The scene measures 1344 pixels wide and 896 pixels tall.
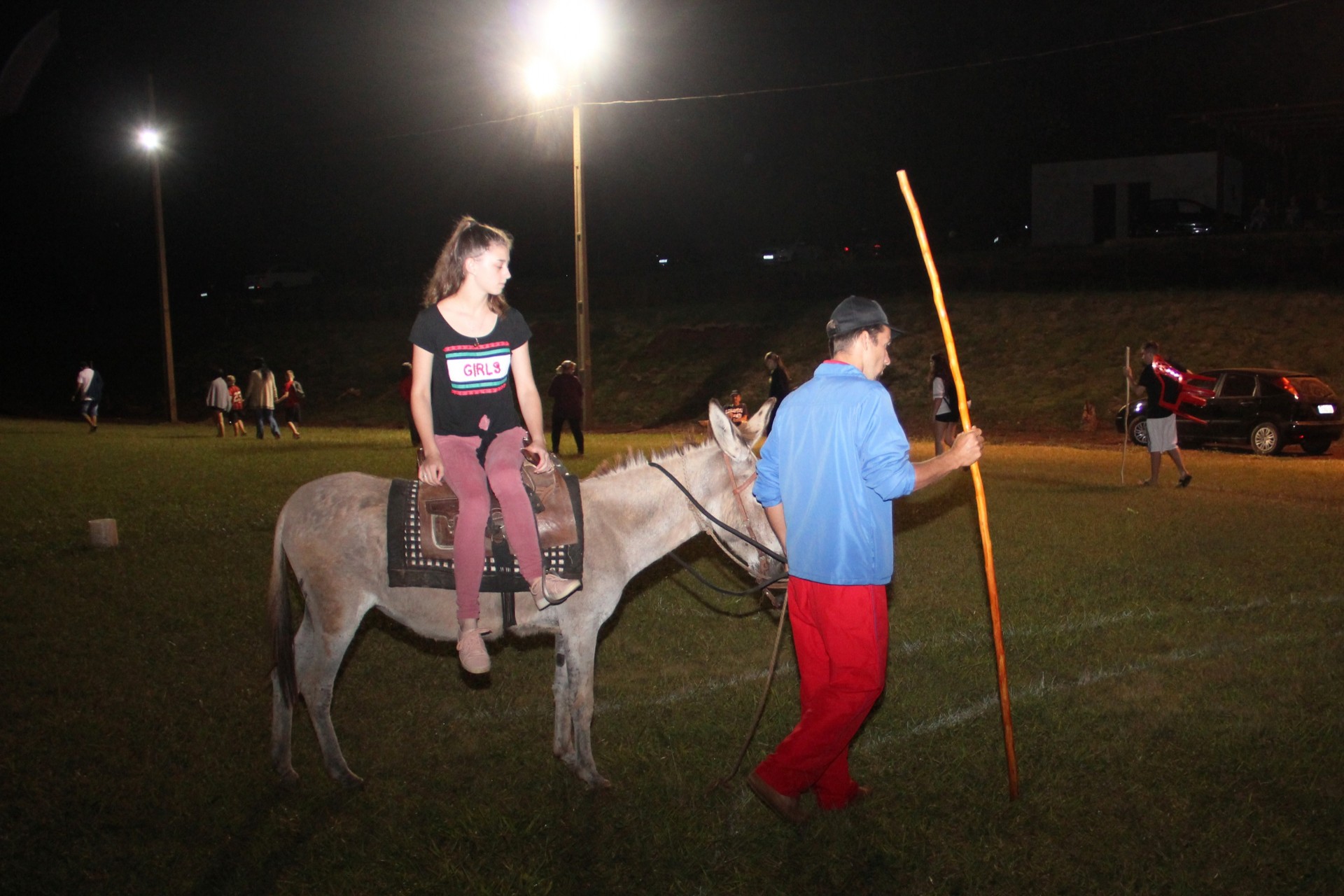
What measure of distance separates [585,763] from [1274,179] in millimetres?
47344

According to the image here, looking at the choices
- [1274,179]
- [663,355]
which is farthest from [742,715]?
[1274,179]

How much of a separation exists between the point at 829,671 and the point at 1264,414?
817 inches

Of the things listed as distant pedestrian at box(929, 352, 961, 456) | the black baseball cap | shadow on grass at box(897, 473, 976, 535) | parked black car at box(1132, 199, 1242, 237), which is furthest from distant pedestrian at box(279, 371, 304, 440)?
parked black car at box(1132, 199, 1242, 237)


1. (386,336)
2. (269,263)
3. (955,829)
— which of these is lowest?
(955,829)

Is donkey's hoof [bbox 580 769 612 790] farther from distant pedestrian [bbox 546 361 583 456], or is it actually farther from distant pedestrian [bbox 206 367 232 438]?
distant pedestrian [bbox 206 367 232 438]

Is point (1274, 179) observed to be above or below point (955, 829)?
above

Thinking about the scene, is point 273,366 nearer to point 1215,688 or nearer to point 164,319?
point 164,319

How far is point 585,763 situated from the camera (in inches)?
213

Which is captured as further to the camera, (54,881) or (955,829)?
(955,829)

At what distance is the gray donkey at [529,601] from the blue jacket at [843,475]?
74 centimetres

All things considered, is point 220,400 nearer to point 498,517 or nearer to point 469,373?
point 498,517

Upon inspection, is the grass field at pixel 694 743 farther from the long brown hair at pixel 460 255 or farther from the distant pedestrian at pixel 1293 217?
the distant pedestrian at pixel 1293 217

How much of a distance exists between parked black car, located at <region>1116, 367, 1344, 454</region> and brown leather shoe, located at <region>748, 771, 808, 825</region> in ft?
59.6

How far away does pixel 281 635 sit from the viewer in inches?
216
